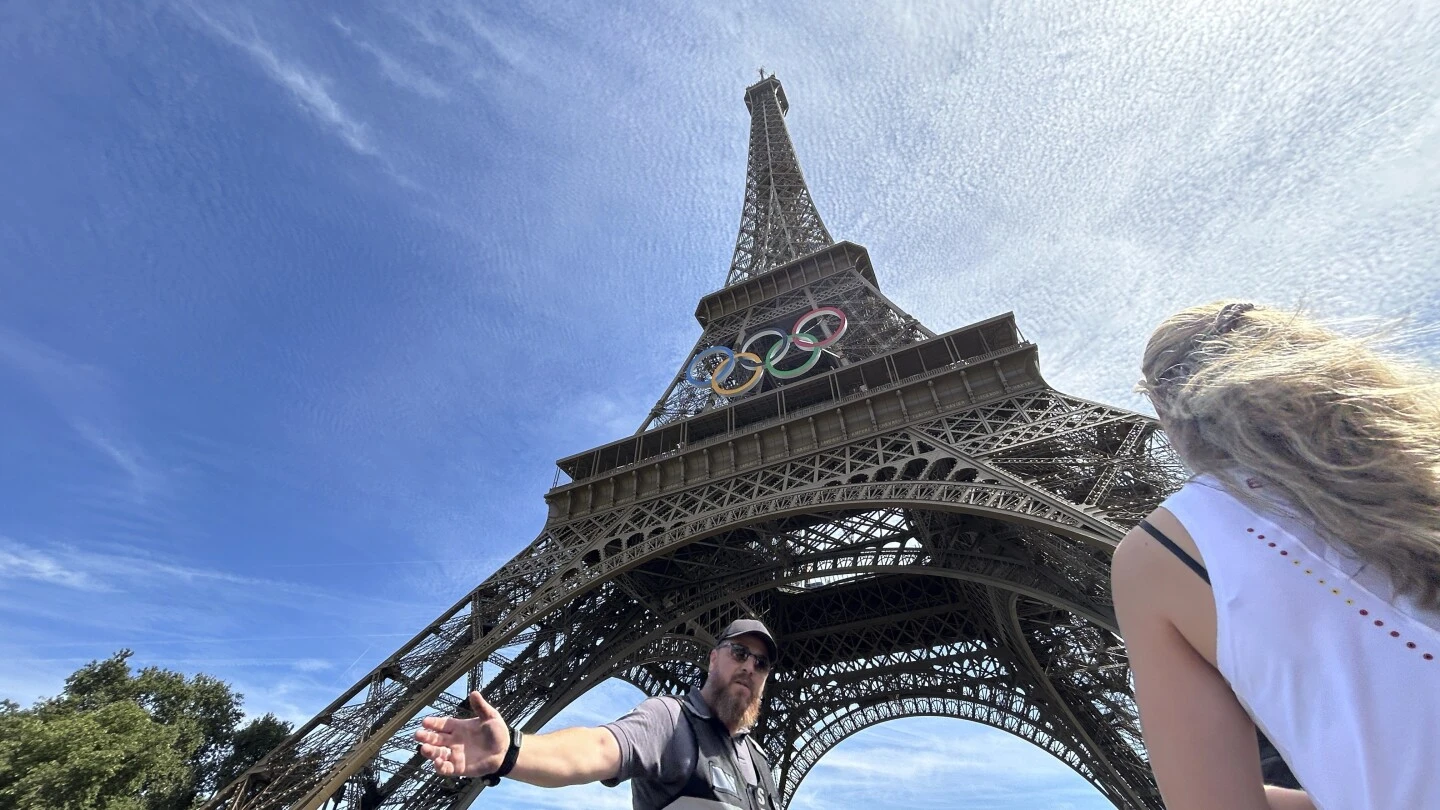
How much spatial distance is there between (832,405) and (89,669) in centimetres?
2372

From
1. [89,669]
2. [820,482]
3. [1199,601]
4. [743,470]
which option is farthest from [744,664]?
[89,669]

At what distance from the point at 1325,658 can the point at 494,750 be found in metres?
1.66

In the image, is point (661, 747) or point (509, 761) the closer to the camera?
point (509, 761)

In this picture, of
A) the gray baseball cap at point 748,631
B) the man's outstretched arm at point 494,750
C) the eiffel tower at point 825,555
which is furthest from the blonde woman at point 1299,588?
the eiffel tower at point 825,555

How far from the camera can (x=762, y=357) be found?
20562mm

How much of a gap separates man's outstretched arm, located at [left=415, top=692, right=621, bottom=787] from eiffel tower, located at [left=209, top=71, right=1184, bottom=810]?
9.16 m

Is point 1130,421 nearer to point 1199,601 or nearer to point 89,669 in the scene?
point 1199,601

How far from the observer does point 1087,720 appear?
1895cm

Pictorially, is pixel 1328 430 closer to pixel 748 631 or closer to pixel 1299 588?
pixel 1299 588

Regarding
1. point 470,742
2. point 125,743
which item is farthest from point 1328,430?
point 125,743

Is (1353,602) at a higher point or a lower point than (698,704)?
lower

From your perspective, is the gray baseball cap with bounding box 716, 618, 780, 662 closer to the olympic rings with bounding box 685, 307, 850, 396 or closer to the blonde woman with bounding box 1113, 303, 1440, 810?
the blonde woman with bounding box 1113, 303, 1440, 810

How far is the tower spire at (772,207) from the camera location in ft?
83.9

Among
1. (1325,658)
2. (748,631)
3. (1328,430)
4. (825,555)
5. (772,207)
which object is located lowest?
(1325,658)
